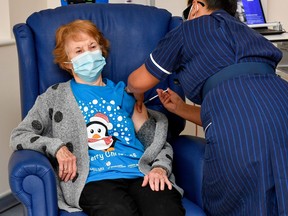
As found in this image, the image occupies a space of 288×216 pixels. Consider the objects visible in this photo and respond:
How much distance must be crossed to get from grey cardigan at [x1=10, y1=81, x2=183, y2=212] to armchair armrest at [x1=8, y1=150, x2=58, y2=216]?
0.12m

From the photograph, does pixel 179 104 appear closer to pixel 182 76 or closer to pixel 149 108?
pixel 149 108

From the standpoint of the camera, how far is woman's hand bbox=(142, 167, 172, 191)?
1637 millimetres

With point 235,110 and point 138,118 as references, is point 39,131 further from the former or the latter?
point 235,110

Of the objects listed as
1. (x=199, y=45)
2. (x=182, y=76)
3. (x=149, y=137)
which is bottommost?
(x=149, y=137)

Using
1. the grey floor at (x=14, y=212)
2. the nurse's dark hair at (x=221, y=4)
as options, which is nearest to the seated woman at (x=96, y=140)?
the nurse's dark hair at (x=221, y=4)

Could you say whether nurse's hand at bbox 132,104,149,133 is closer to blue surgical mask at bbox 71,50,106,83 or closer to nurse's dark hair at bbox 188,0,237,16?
blue surgical mask at bbox 71,50,106,83

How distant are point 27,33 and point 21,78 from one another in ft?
0.61

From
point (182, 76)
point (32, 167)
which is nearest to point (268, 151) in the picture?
point (182, 76)

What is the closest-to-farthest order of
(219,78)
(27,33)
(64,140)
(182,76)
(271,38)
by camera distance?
(219,78) < (182,76) < (64,140) < (27,33) < (271,38)

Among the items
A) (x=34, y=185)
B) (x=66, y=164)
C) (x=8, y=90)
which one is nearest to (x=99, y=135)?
(x=66, y=164)

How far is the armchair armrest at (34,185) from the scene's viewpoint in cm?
148

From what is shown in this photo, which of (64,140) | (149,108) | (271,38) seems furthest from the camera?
(271,38)

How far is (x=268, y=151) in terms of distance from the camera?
4.62 feet

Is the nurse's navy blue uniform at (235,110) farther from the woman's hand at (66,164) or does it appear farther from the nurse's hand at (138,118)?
the woman's hand at (66,164)
